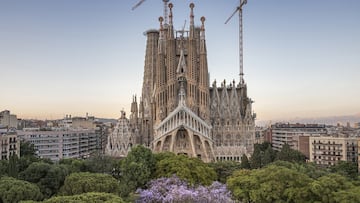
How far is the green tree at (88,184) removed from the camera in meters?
27.5

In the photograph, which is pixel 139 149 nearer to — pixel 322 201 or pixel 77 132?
pixel 322 201

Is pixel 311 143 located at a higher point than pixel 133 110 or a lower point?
lower

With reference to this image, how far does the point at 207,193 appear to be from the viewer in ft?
79.2

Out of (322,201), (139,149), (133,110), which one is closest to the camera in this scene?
(322,201)

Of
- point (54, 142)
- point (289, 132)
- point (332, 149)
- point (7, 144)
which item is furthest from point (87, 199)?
point (289, 132)

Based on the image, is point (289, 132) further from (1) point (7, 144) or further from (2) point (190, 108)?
(1) point (7, 144)

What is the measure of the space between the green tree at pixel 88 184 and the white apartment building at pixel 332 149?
39.3 metres

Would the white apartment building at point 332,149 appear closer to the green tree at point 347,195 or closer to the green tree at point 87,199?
the green tree at point 347,195

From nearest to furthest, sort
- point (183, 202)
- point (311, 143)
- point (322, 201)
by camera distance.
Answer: point (183, 202)
point (322, 201)
point (311, 143)

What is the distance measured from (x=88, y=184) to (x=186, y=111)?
38.5 m

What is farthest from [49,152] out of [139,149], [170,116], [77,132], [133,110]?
[139,149]

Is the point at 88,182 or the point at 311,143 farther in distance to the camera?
the point at 311,143

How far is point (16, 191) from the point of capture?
25.6 metres

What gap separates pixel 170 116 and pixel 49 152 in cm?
2485
